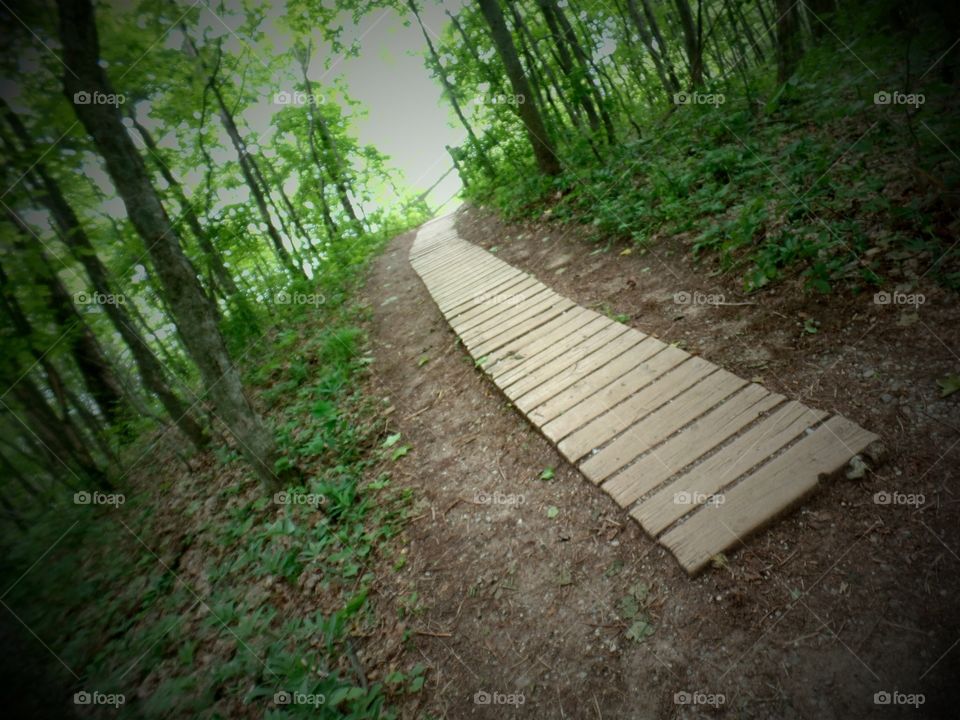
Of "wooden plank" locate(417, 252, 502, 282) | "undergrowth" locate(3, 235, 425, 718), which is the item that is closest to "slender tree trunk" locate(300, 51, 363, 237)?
"wooden plank" locate(417, 252, 502, 282)

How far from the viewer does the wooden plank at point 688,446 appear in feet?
9.38

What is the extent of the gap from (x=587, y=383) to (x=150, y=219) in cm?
397

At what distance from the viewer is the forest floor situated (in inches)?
74.9

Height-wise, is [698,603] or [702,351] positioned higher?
[702,351]

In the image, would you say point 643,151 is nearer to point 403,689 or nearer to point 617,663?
point 617,663

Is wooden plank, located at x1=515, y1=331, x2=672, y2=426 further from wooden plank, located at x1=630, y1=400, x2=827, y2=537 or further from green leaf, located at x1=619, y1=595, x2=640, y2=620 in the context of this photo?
green leaf, located at x1=619, y1=595, x2=640, y2=620

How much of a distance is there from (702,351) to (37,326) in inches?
296

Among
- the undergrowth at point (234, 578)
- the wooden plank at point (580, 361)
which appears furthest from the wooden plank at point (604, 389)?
the undergrowth at point (234, 578)

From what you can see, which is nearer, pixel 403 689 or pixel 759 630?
pixel 759 630

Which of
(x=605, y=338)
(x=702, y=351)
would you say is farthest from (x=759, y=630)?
(x=605, y=338)

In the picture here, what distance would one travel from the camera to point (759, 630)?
2064 mm

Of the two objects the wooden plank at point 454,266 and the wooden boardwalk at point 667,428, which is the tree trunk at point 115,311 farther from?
the wooden boardwalk at point 667,428

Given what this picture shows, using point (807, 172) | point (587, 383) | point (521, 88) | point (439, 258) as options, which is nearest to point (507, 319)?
point (587, 383)

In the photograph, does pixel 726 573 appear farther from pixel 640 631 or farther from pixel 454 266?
pixel 454 266
